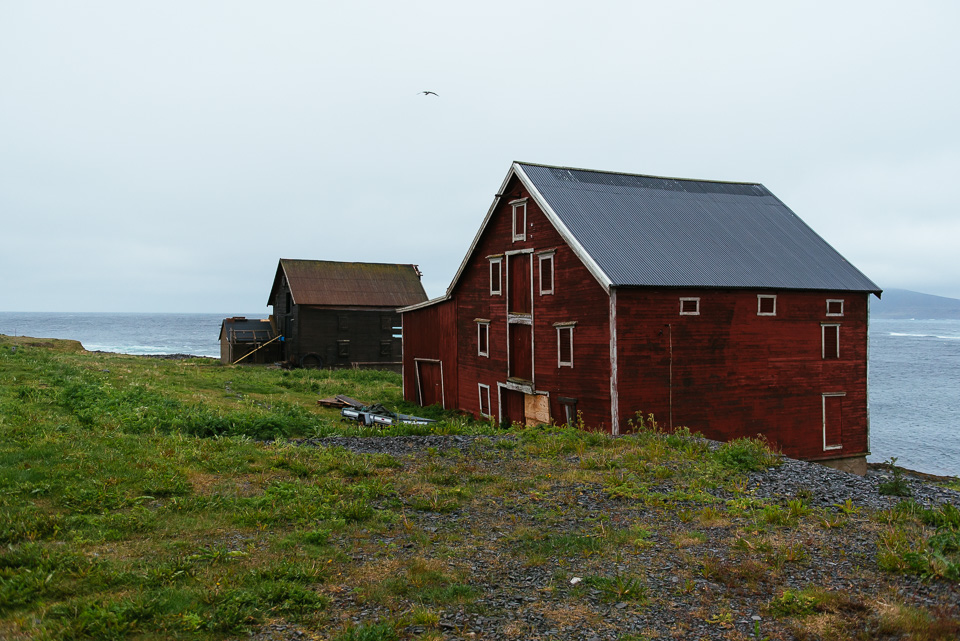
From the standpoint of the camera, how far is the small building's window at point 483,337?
27816mm

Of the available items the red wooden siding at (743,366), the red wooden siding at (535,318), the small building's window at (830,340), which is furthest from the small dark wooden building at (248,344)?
the small building's window at (830,340)

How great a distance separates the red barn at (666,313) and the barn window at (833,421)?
0.06m

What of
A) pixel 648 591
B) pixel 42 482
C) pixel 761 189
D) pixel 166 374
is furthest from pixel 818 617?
pixel 166 374

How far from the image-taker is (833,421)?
2416 centimetres

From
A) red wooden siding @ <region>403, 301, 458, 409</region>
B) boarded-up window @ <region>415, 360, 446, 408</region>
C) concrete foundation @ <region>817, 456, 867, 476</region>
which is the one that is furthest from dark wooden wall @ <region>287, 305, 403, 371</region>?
concrete foundation @ <region>817, 456, 867, 476</region>

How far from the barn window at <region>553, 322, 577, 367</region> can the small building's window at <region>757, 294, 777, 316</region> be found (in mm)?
6209

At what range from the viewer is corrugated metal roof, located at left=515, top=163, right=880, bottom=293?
21969mm

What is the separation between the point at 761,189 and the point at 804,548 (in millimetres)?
24418

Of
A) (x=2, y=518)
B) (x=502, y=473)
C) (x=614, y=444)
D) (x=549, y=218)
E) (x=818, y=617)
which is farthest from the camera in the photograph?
(x=549, y=218)

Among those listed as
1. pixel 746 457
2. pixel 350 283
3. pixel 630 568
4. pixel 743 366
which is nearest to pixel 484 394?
pixel 743 366

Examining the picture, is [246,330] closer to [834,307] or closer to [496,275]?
[496,275]

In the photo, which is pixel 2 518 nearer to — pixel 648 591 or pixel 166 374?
pixel 648 591

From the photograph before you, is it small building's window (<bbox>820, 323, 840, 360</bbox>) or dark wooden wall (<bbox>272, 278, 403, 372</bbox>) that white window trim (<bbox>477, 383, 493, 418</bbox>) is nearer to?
small building's window (<bbox>820, 323, 840, 360</bbox>)

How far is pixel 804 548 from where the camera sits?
8484mm
